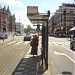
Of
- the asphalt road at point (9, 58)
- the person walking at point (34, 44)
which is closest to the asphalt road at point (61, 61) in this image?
the person walking at point (34, 44)

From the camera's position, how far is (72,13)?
144 meters

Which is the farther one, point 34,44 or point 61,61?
point 34,44

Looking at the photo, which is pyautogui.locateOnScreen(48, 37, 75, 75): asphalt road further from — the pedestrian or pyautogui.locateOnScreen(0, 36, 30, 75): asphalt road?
pyautogui.locateOnScreen(0, 36, 30, 75): asphalt road

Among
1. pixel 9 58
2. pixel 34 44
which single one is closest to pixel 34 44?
pixel 34 44

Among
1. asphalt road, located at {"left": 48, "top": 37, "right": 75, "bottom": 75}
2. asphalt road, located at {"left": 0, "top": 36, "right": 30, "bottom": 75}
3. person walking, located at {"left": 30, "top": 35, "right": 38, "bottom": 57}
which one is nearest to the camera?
asphalt road, located at {"left": 48, "top": 37, "right": 75, "bottom": 75}

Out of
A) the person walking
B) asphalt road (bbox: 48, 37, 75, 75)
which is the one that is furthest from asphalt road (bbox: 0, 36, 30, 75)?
asphalt road (bbox: 48, 37, 75, 75)

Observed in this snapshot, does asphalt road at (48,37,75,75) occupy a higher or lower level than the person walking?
lower

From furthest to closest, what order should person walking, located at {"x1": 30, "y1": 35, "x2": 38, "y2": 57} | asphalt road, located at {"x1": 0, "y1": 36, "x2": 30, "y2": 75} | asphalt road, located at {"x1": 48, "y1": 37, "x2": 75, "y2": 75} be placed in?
1. person walking, located at {"x1": 30, "y1": 35, "x2": 38, "y2": 57}
2. asphalt road, located at {"x1": 0, "y1": 36, "x2": 30, "y2": 75}
3. asphalt road, located at {"x1": 48, "y1": 37, "x2": 75, "y2": 75}

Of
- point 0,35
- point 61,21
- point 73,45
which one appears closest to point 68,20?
point 61,21

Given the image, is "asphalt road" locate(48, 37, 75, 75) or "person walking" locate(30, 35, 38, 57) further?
"person walking" locate(30, 35, 38, 57)

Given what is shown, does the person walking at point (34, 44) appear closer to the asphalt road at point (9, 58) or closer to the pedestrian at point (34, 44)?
the pedestrian at point (34, 44)

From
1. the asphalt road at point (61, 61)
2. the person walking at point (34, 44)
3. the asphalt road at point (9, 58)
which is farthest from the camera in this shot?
the person walking at point (34, 44)

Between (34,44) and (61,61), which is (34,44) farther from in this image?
(61,61)

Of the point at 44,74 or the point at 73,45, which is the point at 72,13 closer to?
the point at 73,45
